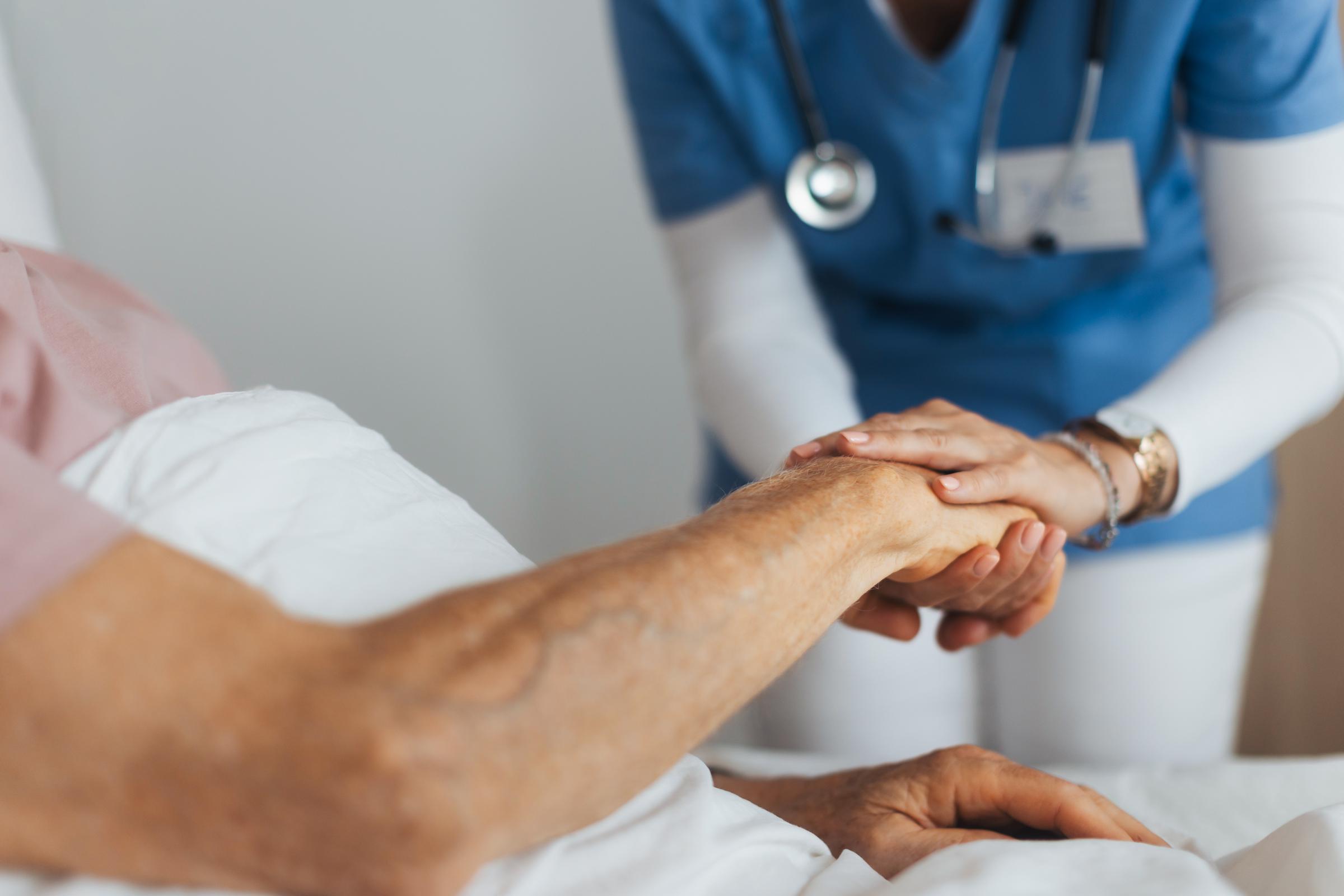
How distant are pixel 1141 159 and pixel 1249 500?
39 cm

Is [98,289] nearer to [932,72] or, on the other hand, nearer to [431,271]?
[932,72]

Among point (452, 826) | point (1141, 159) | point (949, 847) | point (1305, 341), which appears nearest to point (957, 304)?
point (1141, 159)

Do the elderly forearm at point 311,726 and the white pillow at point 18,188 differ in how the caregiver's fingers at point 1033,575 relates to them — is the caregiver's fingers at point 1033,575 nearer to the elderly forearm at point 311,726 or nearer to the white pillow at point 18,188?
the elderly forearm at point 311,726

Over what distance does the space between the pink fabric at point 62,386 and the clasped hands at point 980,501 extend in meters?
0.42

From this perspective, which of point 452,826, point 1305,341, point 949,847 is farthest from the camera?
point 1305,341

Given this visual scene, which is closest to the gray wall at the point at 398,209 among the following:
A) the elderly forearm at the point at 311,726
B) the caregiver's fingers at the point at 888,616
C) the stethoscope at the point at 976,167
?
the stethoscope at the point at 976,167

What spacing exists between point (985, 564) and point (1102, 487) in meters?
0.17

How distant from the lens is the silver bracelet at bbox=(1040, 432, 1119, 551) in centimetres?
88

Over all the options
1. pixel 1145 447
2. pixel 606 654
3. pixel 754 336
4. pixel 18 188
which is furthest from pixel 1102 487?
pixel 18 188

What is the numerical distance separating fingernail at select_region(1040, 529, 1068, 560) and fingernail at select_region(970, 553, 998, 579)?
0.05 m

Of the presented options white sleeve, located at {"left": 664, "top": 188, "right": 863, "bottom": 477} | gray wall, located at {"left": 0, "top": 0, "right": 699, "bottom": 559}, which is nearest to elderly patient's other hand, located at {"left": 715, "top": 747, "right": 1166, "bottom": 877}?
white sleeve, located at {"left": 664, "top": 188, "right": 863, "bottom": 477}

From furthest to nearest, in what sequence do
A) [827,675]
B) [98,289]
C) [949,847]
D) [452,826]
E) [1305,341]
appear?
[827,675] < [1305,341] < [98,289] < [949,847] < [452,826]

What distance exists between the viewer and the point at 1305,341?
0.94m

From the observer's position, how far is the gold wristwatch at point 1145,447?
2.93 feet
